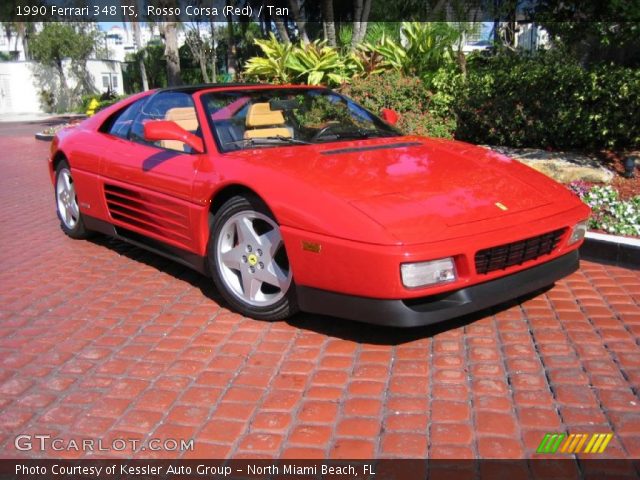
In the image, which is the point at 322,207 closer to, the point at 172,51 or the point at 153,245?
the point at 153,245

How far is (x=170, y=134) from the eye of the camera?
12.5 feet

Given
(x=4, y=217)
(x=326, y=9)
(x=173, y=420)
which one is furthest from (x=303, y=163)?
→ (x=326, y=9)

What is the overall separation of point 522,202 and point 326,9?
398 inches

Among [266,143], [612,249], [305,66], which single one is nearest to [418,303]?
[266,143]

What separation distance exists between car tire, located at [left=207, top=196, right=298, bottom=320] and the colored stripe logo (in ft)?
4.87

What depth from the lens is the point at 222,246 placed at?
3.67 m

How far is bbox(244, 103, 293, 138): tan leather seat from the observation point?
13.4 feet

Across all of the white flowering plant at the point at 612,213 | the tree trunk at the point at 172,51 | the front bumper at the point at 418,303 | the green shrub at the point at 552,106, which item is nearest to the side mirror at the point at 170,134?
the front bumper at the point at 418,303

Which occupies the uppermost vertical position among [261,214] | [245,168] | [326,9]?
[326,9]

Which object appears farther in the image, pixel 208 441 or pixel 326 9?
pixel 326 9

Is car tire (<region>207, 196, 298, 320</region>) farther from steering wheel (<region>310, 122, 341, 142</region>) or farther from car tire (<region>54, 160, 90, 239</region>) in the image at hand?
car tire (<region>54, 160, 90, 239</region>)

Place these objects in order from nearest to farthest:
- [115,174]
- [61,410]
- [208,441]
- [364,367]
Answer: [208,441], [61,410], [364,367], [115,174]

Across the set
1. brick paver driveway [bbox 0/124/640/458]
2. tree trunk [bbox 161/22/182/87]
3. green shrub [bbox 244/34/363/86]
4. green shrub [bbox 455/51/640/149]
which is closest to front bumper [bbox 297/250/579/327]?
brick paver driveway [bbox 0/124/640/458]

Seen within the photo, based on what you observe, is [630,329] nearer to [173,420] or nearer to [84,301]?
[173,420]
